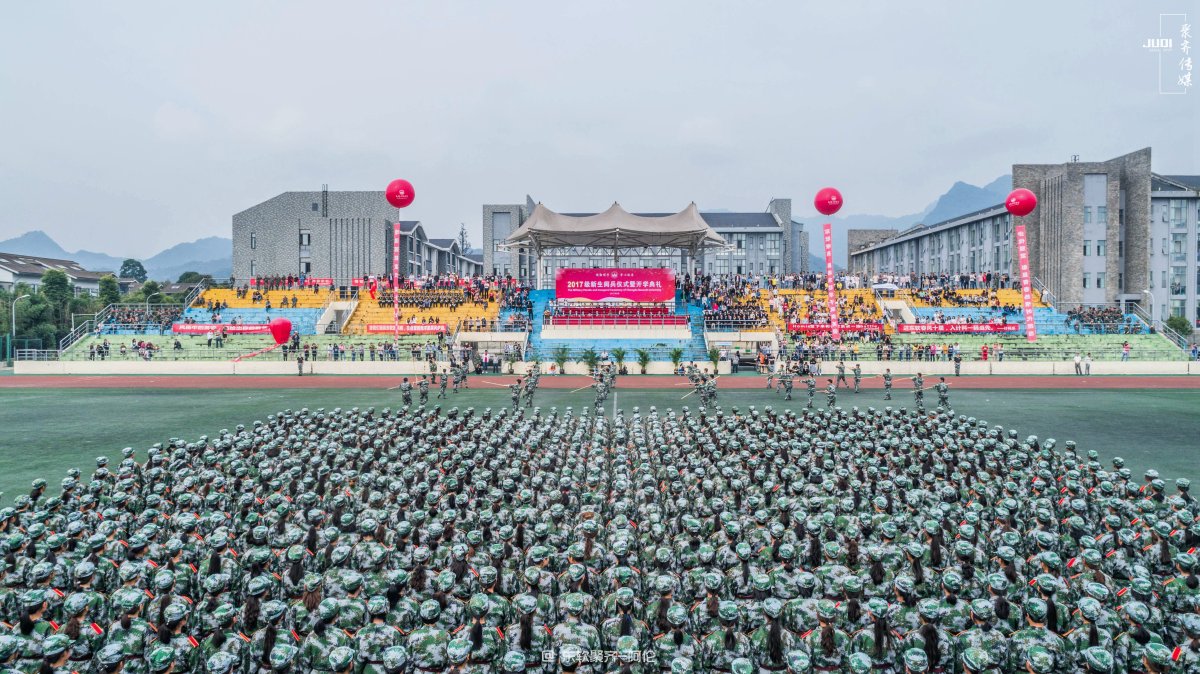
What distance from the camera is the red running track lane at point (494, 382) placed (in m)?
29.6

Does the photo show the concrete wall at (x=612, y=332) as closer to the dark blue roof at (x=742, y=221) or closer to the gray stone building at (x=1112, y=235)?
the gray stone building at (x=1112, y=235)

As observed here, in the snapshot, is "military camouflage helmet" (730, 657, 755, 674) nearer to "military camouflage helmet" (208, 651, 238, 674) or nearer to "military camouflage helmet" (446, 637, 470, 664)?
"military camouflage helmet" (446, 637, 470, 664)

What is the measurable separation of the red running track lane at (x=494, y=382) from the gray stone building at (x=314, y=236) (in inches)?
867

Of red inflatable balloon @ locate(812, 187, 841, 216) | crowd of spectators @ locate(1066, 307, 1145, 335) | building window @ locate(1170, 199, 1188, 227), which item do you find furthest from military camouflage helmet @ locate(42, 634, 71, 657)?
building window @ locate(1170, 199, 1188, 227)

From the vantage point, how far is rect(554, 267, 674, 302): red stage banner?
1636 inches

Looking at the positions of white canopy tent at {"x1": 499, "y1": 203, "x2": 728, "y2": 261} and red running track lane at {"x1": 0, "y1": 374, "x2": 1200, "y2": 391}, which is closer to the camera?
red running track lane at {"x1": 0, "y1": 374, "x2": 1200, "y2": 391}

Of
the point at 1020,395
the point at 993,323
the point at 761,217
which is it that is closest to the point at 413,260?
the point at 761,217

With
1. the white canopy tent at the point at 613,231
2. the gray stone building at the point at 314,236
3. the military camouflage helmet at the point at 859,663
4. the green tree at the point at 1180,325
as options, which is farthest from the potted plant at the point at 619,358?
the green tree at the point at 1180,325

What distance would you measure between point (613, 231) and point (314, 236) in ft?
93.2

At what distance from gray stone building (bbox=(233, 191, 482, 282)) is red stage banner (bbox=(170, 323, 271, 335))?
1522cm

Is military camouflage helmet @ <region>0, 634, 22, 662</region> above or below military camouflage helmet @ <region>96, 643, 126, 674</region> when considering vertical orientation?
above

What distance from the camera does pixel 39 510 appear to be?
301 inches

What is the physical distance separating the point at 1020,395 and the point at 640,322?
70.3 ft

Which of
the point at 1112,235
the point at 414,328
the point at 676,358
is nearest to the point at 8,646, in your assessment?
the point at 676,358
